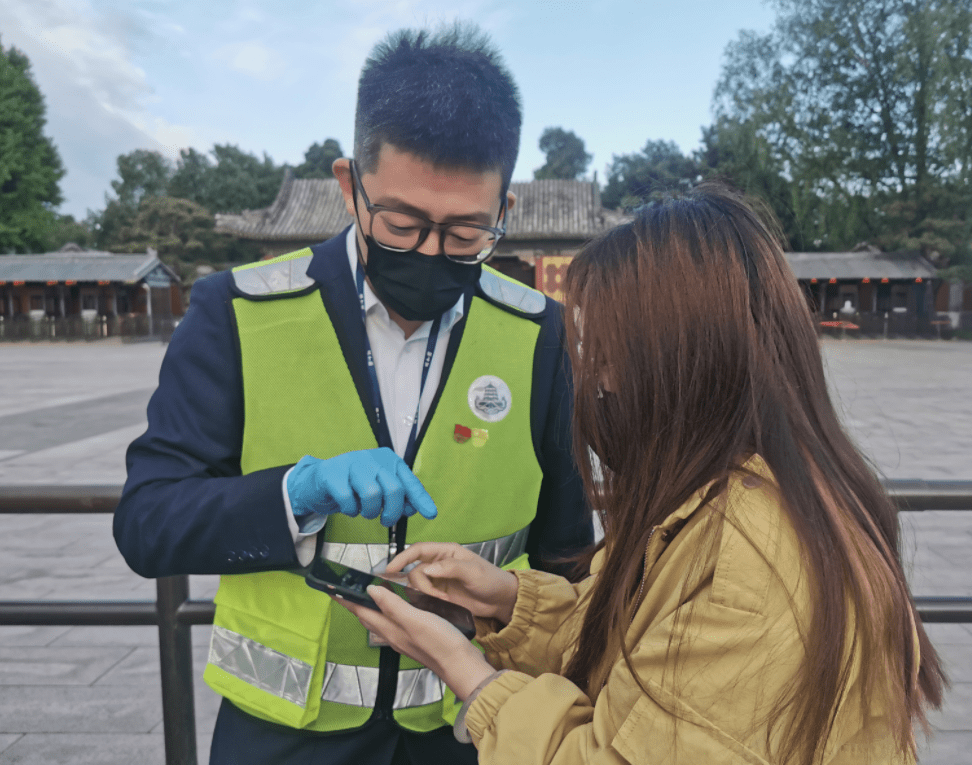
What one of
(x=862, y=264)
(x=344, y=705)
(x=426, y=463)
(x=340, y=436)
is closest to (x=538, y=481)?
(x=426, y=463)

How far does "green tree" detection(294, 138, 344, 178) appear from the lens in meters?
49.7

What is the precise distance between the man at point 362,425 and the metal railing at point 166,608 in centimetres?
49

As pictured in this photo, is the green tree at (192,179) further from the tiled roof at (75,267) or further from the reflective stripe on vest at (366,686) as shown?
the reflective stripe on vest at (366,686)

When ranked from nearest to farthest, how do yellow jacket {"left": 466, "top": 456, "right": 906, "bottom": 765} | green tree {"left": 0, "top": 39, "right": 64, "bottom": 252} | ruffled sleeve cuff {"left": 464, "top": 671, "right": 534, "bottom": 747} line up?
1. yellow jacket {"left": 466, "top": 456, "right": 906, "bottom": 765}
2. ruffled sleeve cuff {"left": 464, "top": 671, "right": 534, "bottom": 747}
3. green tree {"left": 0, "top": 39, "right": 64, "bottom": 252}

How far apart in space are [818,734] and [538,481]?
0.76m

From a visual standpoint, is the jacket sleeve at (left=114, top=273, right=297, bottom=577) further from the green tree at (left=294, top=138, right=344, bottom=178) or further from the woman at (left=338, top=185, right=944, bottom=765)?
the green tree at (left=294, top=138, right=344, bottom=178)

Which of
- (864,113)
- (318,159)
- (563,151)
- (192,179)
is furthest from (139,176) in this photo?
(864,113)

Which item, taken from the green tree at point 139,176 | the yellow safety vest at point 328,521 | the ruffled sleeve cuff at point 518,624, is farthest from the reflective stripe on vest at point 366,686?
the green tree at point 139,176

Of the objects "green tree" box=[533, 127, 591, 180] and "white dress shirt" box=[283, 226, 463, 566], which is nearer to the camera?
"white dress shirt" box=[283, 226, 463, 566]

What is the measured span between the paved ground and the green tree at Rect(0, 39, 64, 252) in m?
26.4

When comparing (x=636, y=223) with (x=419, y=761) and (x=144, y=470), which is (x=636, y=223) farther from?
(x=419, y=761)

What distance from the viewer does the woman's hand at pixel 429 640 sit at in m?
1.14

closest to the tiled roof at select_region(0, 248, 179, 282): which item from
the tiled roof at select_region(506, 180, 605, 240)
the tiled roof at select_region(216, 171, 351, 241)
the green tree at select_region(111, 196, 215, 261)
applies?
the green tree at select_region(111, 196, 215, 261)

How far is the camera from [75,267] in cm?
2984
